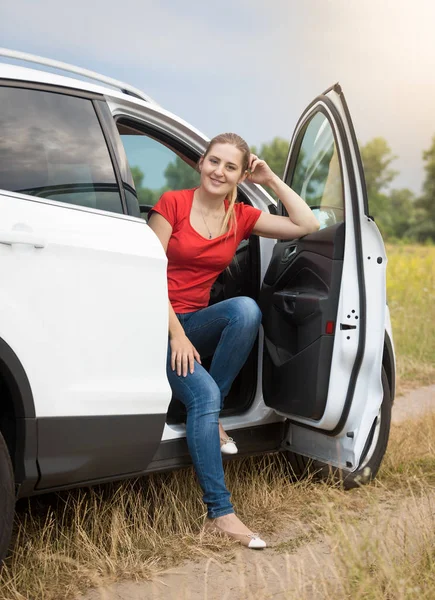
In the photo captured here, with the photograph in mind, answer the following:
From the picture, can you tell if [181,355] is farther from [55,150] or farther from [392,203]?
[392,203]

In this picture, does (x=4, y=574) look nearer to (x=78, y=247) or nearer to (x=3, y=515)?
(x=3, y=515)

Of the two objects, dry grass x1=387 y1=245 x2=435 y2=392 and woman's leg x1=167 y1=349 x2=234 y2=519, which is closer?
woman's leg x1=167 y1=349 x2=234 y2=519

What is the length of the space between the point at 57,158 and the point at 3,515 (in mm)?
1222

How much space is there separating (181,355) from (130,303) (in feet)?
1.48

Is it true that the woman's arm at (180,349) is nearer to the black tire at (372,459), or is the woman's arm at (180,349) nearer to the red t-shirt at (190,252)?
the red t-shirt at (190,252)

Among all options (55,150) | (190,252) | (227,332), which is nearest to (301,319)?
(227,332)

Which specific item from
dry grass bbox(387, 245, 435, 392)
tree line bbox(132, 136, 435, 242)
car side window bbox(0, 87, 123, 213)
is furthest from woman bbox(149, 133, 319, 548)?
tree line bbox(132, 136, 435, 242)

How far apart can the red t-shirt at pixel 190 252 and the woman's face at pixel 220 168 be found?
0.39 ft

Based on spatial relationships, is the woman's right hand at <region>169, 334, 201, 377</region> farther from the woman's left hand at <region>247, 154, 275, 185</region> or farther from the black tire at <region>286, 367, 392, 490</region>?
the black tire at <region>286, 367, 392, 490</region>

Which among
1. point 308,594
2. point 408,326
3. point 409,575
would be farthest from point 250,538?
point 408,326

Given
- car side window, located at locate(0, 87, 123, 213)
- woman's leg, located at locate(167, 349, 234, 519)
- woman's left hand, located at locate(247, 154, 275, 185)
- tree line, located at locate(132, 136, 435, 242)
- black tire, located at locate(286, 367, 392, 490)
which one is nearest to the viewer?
car side window, located at locate(0, 87, 123, 213)

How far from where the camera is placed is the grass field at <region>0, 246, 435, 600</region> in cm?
260

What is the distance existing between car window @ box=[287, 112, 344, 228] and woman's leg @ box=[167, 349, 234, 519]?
0.93 m

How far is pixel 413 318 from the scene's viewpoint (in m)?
10.9
